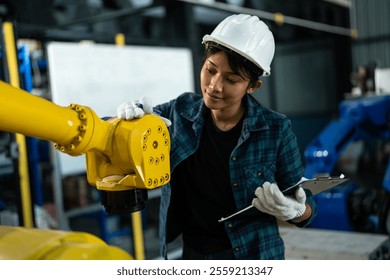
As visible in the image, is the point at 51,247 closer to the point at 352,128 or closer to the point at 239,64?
the point at 239,64

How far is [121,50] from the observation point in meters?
2.96

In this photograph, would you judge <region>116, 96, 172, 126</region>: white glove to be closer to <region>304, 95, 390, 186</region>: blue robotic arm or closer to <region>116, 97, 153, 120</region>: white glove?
<region>116, 97, 153, 120</region>: white glove

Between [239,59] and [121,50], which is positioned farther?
[121,50]

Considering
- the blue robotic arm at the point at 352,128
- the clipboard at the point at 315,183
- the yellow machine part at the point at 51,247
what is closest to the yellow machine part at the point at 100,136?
the yellow machine part at the point at 51,247

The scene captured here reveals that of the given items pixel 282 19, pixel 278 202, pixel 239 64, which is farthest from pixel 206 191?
pixel 282 19

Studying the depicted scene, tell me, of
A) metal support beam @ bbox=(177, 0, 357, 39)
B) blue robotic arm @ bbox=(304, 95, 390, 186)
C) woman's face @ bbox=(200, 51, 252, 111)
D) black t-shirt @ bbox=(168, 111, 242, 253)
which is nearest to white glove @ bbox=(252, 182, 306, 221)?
black t-shirt @ bbox=(168, 111, 242, 253)

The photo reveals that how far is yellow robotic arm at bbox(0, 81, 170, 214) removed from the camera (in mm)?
828

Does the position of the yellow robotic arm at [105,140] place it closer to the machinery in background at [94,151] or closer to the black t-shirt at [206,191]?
the machinery in background at [94,151]

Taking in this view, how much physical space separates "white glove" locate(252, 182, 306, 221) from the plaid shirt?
7 centimetres

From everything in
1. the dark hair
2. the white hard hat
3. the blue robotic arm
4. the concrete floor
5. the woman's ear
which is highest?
the white hard hat

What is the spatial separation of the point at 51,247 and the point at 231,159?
1.75 ft

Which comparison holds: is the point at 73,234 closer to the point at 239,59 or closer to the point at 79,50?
the point at 239,59

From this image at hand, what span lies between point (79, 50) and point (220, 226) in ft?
5.87
